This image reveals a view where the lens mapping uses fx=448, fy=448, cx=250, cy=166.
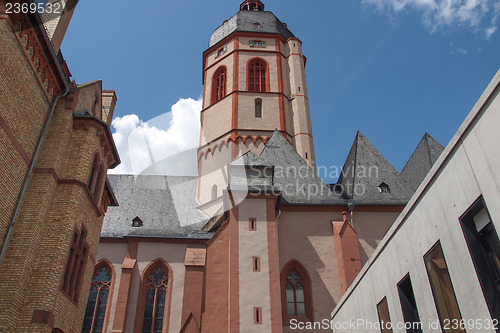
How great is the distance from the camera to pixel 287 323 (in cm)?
1581

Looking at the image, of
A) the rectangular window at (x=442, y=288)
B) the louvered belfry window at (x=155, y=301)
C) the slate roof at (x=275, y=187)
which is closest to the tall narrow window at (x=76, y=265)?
the slate roof at (x=275, y=187)

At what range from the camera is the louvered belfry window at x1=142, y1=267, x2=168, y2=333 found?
18.8m

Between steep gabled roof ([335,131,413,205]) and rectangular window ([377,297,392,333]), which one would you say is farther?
steep gabled roof ([335,131,413,205])

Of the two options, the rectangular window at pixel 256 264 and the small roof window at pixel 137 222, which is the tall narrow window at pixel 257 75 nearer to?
the small roof window at pixel 137 222

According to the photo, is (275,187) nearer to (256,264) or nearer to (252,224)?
(252,224)

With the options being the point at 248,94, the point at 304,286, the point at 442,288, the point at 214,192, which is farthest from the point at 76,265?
the point at 248,94

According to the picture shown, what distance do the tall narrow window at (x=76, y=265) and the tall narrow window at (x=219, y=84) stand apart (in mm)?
17759

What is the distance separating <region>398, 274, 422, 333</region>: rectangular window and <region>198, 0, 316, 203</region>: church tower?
1562 cm

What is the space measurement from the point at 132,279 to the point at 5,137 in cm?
1106

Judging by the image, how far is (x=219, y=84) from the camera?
30.5 meters

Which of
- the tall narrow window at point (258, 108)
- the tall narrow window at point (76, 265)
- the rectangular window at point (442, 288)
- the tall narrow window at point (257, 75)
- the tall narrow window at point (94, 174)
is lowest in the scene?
the rectangular window at point (442, 288)

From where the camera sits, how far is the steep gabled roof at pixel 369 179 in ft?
63.0

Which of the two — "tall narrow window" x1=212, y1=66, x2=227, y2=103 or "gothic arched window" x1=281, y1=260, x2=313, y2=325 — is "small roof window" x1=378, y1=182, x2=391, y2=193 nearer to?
"gothic arched window" x1=281, y1=260, x2=313, y2=325

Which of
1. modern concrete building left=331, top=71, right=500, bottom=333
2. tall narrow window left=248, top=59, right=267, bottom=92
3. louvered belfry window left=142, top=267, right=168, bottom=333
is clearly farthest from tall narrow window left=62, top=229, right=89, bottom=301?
tall narrow window left=248, top=59, right=267, bottom=92
